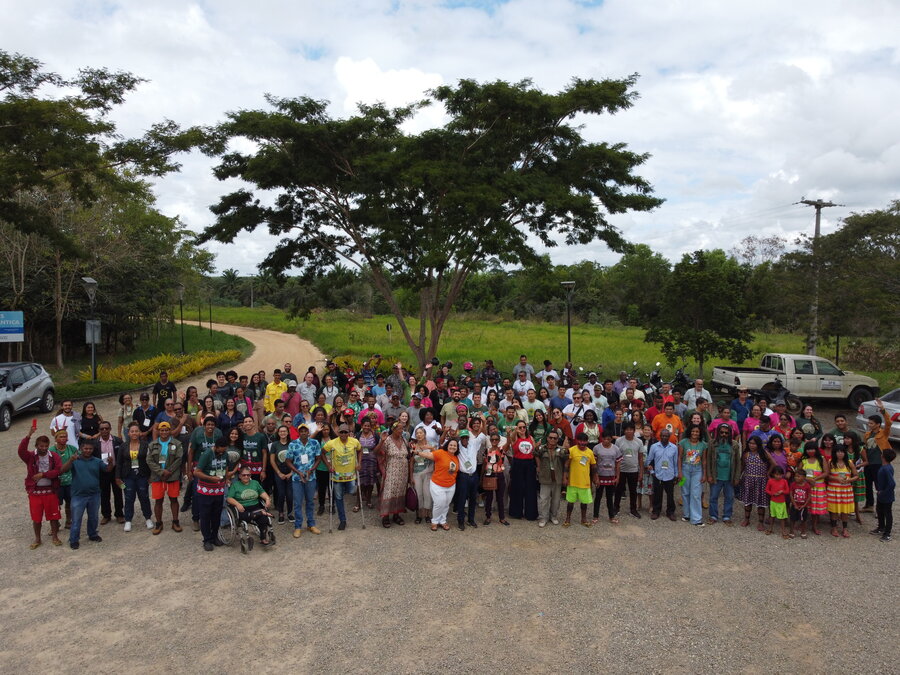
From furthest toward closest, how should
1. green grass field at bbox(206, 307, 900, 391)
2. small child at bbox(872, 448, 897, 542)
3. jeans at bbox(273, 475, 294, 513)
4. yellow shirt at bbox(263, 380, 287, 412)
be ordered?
1. green grass field at bbox(206, 307, 900, 391)
2. yellow shirt at bbox(263, 380, 287, 412)
3. jeans at bbox(273, 475, 294, 513)
4. small child at bbox(872, 448, 897, 542)

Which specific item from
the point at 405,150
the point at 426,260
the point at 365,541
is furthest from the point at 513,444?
the point at 405,150

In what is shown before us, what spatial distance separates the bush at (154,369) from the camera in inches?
818

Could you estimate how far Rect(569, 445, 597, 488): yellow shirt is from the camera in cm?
791

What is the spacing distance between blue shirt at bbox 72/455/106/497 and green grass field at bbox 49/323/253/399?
470 inches

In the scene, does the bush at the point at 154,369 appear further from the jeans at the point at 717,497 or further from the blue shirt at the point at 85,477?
the jeans at the point at 717,497

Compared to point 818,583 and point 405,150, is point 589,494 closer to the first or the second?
point 818,583

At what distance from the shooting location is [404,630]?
538 centimetres

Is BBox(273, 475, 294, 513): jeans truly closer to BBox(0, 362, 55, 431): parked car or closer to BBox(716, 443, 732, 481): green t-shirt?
BBox(716, 443, 732, 481): green t-shirt

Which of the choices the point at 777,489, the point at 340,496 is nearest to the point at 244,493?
the point at 340,496

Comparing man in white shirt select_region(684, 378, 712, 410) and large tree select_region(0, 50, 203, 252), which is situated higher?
large tree select_region(0, 50, 203, 252)

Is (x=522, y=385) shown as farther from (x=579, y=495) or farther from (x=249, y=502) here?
(x=249, y=502)

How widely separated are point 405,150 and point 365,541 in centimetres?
1146

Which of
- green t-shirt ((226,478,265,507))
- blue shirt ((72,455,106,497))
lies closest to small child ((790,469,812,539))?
green t-shirt ((226,478,265,507))

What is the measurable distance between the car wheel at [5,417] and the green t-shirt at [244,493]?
9.92 metres
